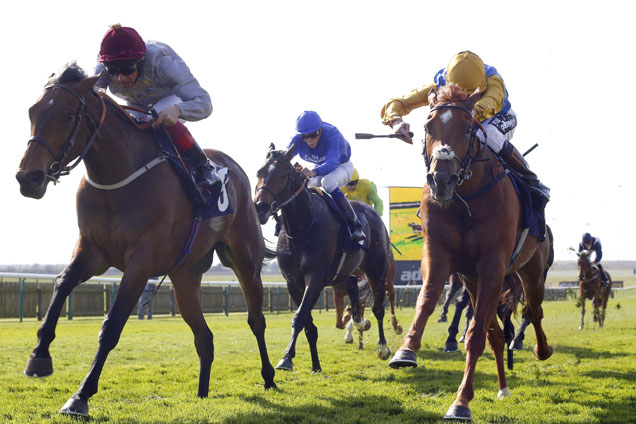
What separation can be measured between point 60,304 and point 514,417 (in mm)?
3140

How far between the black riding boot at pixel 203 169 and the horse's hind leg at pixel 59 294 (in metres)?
1.03

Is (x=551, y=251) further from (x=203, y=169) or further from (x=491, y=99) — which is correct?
(x=203, y=169)

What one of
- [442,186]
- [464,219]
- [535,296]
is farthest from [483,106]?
[535,296]

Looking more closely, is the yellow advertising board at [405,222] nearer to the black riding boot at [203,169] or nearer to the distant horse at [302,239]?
the distant horse at [302,239]

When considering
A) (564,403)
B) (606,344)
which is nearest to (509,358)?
(564,403)

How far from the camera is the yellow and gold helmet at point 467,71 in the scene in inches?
217

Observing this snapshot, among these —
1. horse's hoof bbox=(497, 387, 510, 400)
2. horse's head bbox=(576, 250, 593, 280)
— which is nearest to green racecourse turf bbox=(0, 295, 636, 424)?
horse's hoof bbox=(497, 387, 510, 400)

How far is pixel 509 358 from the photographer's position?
25.9ft

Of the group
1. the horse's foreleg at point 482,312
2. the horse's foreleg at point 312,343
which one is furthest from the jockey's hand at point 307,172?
the horse's foreleg at point 482,312

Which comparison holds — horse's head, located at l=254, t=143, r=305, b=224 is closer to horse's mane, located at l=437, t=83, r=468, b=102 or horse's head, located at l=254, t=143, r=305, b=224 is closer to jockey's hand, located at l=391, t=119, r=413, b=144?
jockey's hand, located at l=391, t=119, r=413, b=144

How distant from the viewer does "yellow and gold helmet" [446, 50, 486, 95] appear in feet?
18.1

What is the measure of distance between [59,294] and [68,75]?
1414 mm

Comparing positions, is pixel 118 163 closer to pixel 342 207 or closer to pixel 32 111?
pixel 32 111

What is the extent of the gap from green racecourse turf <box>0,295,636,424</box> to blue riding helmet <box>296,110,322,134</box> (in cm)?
283
